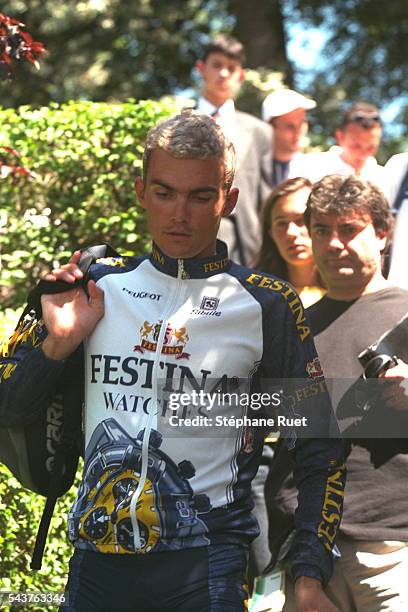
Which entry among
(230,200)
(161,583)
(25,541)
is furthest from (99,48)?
(161,583)

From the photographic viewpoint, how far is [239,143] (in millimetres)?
8742

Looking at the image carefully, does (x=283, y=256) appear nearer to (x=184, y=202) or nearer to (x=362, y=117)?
(x=184, y=202)

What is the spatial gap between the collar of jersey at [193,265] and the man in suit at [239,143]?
15.4 feet

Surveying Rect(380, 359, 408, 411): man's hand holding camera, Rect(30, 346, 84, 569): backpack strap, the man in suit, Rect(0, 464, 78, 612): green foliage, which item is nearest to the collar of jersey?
Rect(30, 346, 84, 569): backpack strap

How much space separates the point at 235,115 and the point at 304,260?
10.4 feet

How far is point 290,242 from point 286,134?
3270 millimetres

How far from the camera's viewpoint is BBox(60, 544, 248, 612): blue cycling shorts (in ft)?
10.4

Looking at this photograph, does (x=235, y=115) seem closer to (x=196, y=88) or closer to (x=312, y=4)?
(x=196, y=88)

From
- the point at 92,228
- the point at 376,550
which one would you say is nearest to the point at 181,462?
the point at 376,550

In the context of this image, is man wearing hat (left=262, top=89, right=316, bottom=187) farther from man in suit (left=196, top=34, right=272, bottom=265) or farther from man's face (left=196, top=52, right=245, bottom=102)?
man's face (left=196, top=52, right=245, bottom=102)

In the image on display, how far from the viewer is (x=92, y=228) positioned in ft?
22.9

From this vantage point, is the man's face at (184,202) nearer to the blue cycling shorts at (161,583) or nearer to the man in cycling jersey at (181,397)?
the man in cycling jersey at (181,397)

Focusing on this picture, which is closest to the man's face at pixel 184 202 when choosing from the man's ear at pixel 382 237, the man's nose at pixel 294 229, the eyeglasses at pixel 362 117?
the man's ear at pixel 382 237

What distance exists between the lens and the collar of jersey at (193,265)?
11.7 ft
